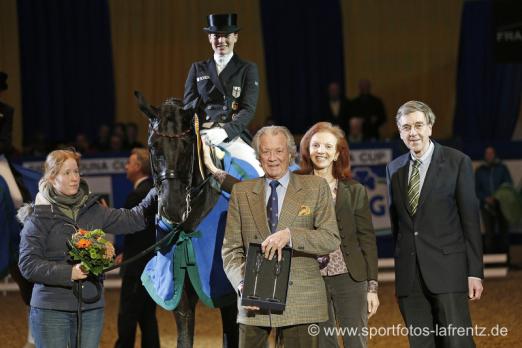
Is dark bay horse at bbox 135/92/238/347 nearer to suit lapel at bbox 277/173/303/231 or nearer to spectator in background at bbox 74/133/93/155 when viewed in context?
suit lapel at bbox 277/173/303/231

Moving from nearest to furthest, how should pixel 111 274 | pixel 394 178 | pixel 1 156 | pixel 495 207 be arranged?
pixel 394 178 < pixel 1 156 < pixel 111 274 < pixel 495 207

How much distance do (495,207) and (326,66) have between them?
457 cm

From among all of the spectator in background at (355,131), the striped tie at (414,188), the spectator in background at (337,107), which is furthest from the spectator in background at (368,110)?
the striped tie at (414,188)

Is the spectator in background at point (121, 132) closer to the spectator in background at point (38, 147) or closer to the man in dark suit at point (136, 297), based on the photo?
the spectator in background at point (38, 147)

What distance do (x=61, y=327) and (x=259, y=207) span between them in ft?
4.00

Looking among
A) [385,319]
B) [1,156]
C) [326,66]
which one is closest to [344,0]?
[326,66]

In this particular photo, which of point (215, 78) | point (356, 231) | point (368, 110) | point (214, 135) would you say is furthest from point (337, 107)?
point (356, 231)

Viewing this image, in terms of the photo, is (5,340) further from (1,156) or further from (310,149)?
(310,149)

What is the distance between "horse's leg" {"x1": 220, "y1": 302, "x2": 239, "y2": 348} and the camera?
5484 millimetres

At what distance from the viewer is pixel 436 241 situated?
493 centimetres

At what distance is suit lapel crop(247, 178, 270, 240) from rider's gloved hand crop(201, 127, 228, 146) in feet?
3.98

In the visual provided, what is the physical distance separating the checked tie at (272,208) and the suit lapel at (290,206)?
38 mm

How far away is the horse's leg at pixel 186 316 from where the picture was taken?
5.16 meters

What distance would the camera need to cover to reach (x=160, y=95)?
617 inches
